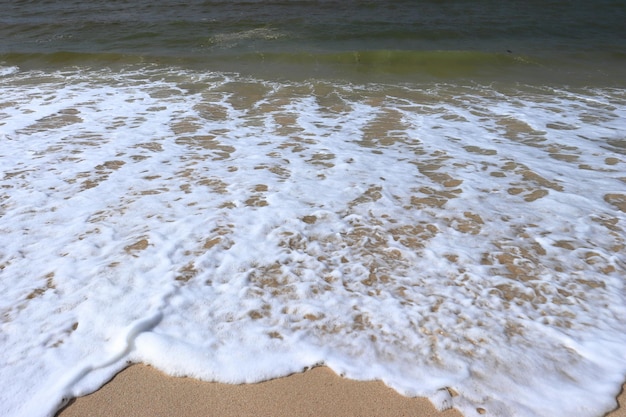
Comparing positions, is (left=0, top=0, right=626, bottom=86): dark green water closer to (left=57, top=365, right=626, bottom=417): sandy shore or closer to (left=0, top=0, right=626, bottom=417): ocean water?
(left=0, top=0, right=626, bottom=417): ocean water

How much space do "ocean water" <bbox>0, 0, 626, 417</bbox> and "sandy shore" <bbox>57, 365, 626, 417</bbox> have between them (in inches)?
2.3

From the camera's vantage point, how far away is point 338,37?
1235 cm

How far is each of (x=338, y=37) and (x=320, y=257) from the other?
10.2 m

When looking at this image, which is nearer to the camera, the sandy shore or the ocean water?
the sandy shore

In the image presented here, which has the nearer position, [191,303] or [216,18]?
[191,303]

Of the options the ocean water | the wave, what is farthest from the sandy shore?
the wave

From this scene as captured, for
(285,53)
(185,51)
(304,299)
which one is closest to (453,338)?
(304,299)

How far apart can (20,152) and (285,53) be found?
6802mm

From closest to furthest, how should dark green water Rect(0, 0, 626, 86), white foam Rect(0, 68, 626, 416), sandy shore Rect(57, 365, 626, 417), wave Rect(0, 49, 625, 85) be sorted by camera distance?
sandy shore Rect(57, 365, 626, 417), white foam Rect(0, 68, 626, 416), wave Rect(0, 49, 625, 85), dark green water Rect(0, 0, 626, 86)

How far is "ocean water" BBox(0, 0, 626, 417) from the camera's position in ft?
7.63

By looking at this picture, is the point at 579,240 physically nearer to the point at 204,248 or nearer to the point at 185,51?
the point at 204,248

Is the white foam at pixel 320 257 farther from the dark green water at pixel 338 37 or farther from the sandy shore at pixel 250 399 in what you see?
the dark green water at pixel 338 37

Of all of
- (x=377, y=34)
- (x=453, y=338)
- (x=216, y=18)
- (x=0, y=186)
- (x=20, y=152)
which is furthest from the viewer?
(x=216, y=18)

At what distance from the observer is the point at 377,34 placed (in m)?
12.6
